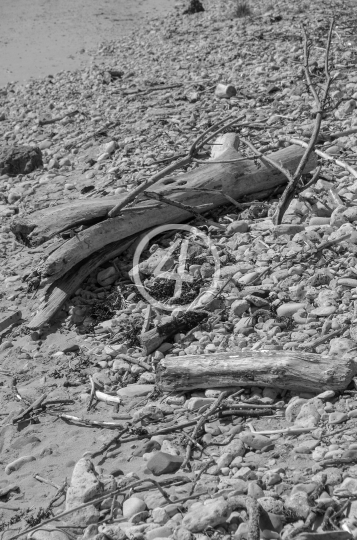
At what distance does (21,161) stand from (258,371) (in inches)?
194

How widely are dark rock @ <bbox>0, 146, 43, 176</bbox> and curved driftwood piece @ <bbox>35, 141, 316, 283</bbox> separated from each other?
2747mm

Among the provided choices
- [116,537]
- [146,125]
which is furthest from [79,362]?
[146,125]

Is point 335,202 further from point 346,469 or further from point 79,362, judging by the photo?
point 346,469

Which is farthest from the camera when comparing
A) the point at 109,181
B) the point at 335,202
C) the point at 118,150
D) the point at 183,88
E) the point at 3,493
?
the point at 183,88

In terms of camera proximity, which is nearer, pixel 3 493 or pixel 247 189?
pixel 3 493

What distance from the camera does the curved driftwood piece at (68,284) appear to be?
4605mm

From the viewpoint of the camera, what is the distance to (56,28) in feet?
49.3

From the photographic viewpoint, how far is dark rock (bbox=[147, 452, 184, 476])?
306 cm

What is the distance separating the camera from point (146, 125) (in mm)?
7477

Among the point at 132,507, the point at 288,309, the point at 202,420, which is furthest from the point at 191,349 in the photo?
the point at 132,507

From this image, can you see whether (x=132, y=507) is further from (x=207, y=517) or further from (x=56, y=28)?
(x=56, y=28)

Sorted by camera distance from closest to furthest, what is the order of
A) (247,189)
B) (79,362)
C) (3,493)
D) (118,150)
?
(3,493) → (79,362) → (247,189) → (118,150)

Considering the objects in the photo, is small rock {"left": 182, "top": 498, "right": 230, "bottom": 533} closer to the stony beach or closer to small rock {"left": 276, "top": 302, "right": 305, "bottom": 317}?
the stony beach

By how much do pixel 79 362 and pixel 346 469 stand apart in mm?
Answer: 1920
